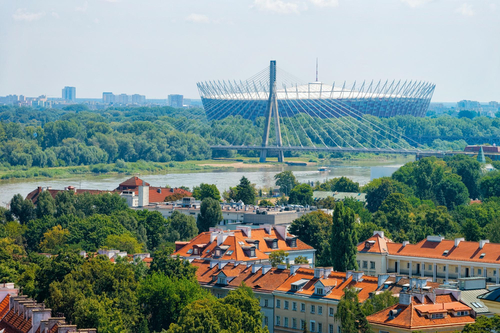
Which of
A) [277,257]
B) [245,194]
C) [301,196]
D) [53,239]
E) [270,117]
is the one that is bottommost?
[53,239]

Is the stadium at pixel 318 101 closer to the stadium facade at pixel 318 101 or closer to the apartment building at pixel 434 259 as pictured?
the stadium facade at pixel 318 101

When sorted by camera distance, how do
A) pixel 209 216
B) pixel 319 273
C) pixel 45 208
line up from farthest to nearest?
pixel 45 208 → pixel 209 216 → pixel 319 273

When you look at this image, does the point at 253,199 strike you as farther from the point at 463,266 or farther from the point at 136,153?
the point at 136,153

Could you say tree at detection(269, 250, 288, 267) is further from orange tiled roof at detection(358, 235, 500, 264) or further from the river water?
the river water

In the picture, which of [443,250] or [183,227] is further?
[183,227]

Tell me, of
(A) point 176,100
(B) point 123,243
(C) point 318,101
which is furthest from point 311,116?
(A) point 176,100

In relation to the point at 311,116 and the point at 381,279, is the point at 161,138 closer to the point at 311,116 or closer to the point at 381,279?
the point at 311,116

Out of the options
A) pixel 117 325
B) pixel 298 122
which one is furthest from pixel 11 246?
pixel 298 122

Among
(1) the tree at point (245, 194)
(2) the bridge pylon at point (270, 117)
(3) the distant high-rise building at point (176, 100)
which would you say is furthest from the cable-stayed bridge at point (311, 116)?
(3) the distant high-rise building at point (176, 100)

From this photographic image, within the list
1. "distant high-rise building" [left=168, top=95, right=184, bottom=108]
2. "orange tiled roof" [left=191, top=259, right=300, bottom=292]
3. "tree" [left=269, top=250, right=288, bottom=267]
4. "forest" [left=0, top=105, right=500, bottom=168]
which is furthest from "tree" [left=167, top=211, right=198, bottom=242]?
"distant high-rise building" [left=168, top=95, right=184, bottom=108]
